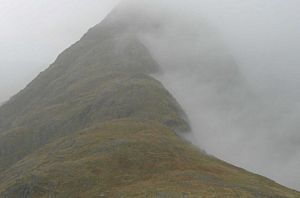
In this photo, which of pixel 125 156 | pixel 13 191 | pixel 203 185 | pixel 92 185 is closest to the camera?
pixel 203 185

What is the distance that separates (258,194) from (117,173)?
42.4 meters

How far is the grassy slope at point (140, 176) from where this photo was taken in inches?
5251

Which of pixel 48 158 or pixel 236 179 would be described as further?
pixel 48 158

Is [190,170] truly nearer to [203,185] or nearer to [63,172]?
[203,185]

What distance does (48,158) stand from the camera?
654 ft

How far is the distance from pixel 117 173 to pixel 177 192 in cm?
3659

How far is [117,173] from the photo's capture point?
158 metres

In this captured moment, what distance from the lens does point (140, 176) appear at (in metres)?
154

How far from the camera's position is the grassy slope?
133375 millimetres

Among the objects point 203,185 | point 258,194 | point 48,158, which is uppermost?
point 48,158

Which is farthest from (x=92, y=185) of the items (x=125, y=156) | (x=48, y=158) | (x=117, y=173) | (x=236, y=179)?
(x=48, y=158)

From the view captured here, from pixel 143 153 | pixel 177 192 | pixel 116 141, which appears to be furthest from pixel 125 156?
pixel 177 192

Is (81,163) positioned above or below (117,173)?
above

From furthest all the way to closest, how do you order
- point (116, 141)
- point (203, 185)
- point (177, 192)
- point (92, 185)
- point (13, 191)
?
point (116, 141), point (13, 191), point (92, 185), point (203, 185), point (177, 192)
